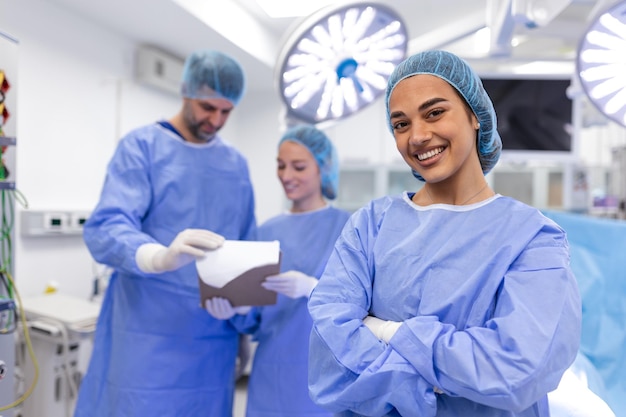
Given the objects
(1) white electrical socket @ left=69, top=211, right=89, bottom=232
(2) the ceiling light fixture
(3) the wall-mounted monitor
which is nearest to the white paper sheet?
(3) the wall-mounted monitor

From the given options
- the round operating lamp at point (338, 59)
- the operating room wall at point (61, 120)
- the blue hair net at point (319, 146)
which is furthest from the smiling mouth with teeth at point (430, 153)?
the operating room wall at point (61, 120)

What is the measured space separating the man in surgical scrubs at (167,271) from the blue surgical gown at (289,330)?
133mm

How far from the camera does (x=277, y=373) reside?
165 cm

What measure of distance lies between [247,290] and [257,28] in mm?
2654

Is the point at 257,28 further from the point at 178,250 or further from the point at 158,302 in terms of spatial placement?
the point at 178,250

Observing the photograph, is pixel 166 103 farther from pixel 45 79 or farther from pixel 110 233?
pixel 110 233

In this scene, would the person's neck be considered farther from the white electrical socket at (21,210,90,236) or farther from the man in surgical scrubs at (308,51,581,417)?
the white electrical socket at (21,210,90,236)

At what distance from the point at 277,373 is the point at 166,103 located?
107 inches

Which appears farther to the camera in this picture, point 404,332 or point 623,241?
point 623,241

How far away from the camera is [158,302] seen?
1638mm

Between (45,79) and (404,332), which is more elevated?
(45,79)

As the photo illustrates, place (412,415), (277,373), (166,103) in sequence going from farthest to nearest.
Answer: (166,103) → (277,373) → (412,415)

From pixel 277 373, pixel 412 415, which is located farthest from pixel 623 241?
pixel 412 415

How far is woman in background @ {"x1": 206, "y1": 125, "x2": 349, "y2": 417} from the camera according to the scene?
1.62 meters
